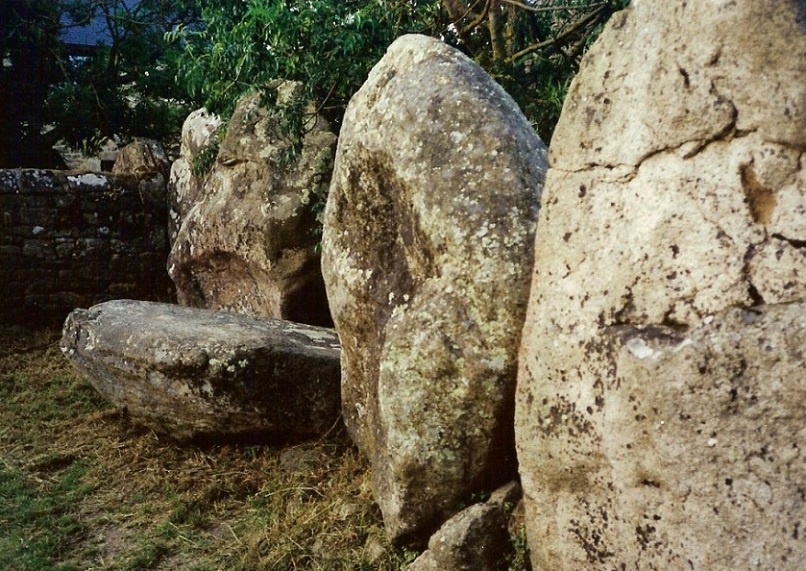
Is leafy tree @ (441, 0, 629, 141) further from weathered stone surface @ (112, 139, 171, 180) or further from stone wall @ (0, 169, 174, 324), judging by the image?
stone wall @ (0, 169, 174, 324)

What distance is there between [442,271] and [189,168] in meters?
4.70

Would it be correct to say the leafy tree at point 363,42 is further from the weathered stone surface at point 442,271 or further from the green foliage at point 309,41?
the weathered stone surface at point 442,271

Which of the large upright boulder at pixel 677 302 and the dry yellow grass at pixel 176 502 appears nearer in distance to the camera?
the large upright boulder at pixel 677 302

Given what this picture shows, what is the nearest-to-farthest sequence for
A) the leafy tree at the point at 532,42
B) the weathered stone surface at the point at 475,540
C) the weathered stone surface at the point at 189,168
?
the weathered stone surface at the point at 475,540
the leafy tree at the point at 532,42
the weathered stone surface at the point at 189,168

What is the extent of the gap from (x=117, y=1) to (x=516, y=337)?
8.72 meters

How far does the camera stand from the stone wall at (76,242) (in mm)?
7535

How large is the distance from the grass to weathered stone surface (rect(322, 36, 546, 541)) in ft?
1.22

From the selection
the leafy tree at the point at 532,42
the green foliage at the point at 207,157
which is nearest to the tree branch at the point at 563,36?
the leafy tree at the point at 532,42

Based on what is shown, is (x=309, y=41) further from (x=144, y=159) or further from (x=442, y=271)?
(x=144, y=159)

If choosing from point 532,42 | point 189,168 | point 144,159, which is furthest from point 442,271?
point 144,159

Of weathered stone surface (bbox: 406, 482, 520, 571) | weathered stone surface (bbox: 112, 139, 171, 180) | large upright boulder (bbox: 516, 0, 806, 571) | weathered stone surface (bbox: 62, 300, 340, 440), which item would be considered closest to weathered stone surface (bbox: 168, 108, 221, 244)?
weathered stone surface (bbox: 112, 139, 171, 180)

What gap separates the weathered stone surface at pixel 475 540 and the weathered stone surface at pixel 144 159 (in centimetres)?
560

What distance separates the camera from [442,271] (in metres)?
3.47

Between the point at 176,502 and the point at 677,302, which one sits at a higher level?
the point at 677,302
